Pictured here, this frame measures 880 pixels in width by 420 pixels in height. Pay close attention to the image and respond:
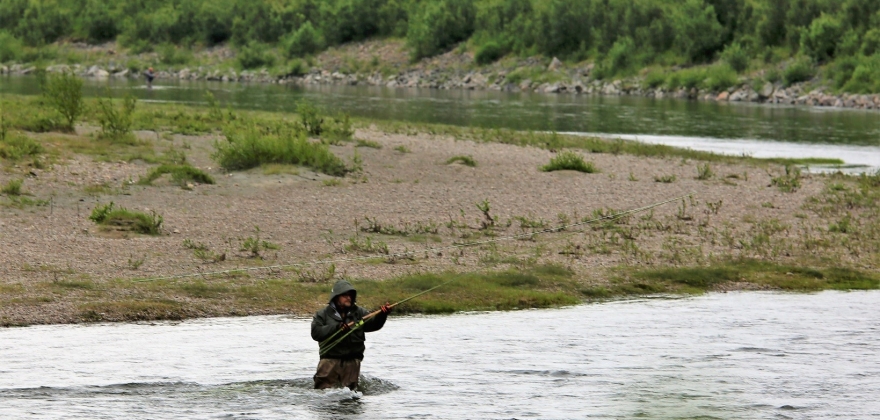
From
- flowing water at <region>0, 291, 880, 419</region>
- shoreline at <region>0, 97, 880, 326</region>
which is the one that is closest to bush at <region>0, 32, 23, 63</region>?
shoreline at <region>0, 97, 880, 326</region>

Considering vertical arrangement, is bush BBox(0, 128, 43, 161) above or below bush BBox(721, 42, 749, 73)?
above

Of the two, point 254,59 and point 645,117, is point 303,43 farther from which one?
point 645,117

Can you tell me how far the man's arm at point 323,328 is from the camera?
11203 millimetres

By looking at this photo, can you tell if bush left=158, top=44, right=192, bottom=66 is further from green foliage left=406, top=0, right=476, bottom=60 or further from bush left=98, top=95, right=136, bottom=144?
bush left=98, top=95, right=136, bottom=144

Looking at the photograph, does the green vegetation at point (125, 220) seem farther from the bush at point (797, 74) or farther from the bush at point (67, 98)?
the bush at point (797, 74)

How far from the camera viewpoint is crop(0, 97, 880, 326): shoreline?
16.1 m

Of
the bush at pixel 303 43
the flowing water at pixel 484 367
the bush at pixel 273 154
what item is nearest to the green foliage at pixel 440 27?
the bush at pixel 303 43

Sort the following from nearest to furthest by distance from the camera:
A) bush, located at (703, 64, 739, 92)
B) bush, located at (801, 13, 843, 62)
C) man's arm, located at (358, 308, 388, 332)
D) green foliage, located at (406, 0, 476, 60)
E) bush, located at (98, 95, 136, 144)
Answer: man's arm, located at (358, 308, 388, 332)
bush, located at (98, 95, 136, 144)
bush, located at (801, 13, 843, 62)
bush, located at (703, 64, 739, 92)
green foliage, located at (406, 0, 476, 60)

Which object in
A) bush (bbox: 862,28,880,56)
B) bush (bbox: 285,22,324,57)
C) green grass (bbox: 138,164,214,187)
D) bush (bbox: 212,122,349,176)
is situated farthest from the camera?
bush (bbox: 285,22,324,57)

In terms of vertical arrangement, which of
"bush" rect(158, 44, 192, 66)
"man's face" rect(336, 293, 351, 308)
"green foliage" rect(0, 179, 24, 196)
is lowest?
"bush" rect(158, 44, 192, 66)

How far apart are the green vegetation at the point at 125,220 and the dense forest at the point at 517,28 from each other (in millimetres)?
55852

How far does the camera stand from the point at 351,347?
11.5m

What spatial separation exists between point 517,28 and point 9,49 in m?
46.0

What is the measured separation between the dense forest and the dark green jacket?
2410 inches
